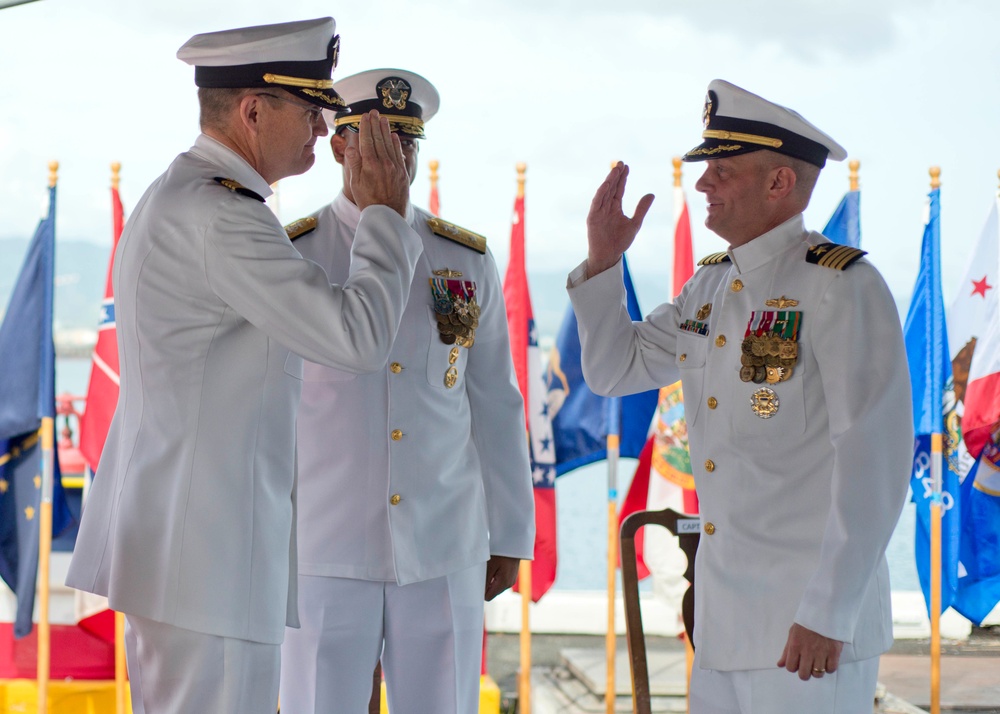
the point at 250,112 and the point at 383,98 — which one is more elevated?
the point at 383,98

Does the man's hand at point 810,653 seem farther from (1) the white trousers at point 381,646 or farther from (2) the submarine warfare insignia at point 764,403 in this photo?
(1) the white trousers at point 381,646

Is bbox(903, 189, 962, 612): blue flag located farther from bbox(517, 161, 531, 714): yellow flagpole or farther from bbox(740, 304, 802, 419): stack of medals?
bbox(740, 304, 802, 419): stack of medals

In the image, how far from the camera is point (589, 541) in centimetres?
584

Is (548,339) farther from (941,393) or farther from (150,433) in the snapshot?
(150,433)

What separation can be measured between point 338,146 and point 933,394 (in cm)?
236

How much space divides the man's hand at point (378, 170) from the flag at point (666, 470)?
2.07 m

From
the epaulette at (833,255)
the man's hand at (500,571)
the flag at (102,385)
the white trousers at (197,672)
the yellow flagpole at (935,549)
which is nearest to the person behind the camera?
the white trousers at (197,672)

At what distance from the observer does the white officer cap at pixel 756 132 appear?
181cm

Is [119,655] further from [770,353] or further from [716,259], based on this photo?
[770,353]

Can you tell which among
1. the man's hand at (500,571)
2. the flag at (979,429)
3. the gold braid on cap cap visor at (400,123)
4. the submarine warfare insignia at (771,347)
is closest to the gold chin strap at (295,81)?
the gold braid on cap cap visor at (400,123)

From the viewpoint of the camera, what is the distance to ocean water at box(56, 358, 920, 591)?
521 centimetres

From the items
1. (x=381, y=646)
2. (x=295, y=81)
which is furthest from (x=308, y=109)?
(x=381, y=646)

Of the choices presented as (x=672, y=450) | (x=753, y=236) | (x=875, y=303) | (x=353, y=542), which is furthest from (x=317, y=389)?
(x=672, y=450)

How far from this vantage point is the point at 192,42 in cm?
160
